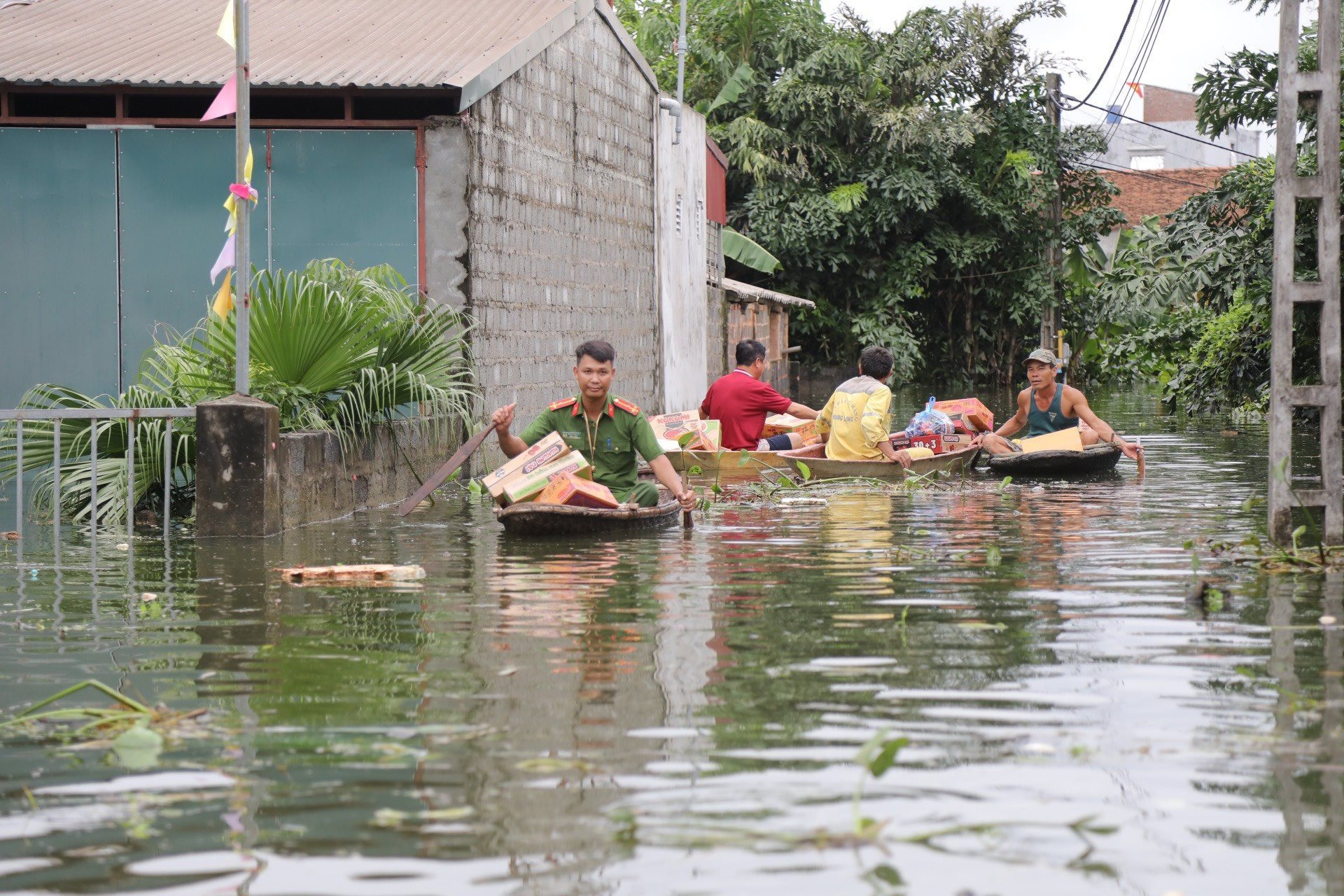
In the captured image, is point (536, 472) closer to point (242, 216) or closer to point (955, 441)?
point (242, 216)

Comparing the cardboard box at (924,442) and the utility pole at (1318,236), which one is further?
the cardboard box at (924,442)

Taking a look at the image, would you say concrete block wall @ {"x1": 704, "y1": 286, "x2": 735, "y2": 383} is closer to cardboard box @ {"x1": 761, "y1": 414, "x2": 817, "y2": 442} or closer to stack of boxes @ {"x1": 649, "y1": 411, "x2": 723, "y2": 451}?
cardboard box @ {"x1": 761, "y1": 414, "x2": 817, "y2": 442}

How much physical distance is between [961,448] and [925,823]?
1232 centimetres

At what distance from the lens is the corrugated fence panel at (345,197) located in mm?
14398

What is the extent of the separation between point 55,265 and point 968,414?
9.42m

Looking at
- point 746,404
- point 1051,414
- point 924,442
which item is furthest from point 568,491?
point 1051,414

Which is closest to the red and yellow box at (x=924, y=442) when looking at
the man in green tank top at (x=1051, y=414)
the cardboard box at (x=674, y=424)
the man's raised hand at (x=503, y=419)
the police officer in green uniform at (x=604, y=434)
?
the man in green tank top at (x=1051, y=414)

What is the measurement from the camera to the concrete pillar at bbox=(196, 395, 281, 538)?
36.5ft

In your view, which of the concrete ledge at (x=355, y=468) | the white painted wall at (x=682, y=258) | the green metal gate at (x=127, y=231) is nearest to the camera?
the concrete ledge at (x=355, y=468)

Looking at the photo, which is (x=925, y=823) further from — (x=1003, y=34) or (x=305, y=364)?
(x=1003, y=34)

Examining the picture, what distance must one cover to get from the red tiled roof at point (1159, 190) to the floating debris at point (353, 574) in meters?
45.0

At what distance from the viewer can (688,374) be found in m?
25.1

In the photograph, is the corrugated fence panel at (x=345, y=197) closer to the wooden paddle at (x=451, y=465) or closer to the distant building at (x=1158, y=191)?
the wooden paddle at (x=451, y=465)

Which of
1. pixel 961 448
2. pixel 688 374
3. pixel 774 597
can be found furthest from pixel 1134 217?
pixel 774 597
